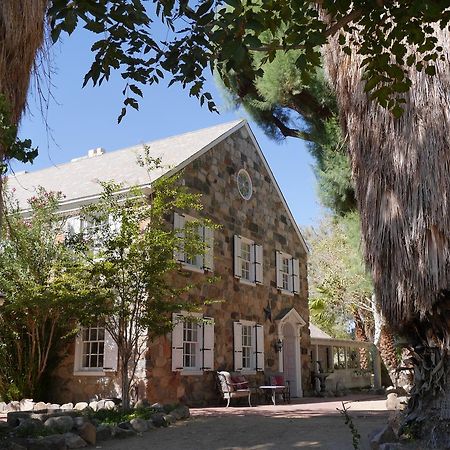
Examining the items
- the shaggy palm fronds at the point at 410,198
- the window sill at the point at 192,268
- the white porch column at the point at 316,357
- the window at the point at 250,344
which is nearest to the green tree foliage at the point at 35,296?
the window sill at the point at 192,268

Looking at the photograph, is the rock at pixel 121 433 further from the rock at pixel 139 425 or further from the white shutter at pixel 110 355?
the white shutter at pixel 110 355

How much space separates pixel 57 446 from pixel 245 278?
9.73 meters

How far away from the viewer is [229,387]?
1388cm

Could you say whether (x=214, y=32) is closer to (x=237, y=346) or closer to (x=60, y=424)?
(x=60, y=424)

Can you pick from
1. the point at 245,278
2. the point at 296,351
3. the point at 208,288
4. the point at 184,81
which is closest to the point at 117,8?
the point at 184,81

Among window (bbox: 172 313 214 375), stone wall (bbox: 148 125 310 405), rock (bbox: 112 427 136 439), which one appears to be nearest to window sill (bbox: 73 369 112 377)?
stone wall (bbox: 148 125 310 405)

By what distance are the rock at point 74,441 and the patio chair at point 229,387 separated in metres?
6.40

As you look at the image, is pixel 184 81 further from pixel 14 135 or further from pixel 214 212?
pixel 214 212

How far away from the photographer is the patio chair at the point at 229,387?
13844 millimetres

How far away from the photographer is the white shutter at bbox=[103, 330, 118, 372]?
1280 centimetres

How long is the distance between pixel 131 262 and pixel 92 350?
355 centimetres

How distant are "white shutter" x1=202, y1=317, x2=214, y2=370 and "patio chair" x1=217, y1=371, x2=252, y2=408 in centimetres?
33

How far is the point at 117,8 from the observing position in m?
3.03

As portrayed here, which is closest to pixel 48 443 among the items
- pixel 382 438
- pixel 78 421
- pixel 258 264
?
pixel 78 421
